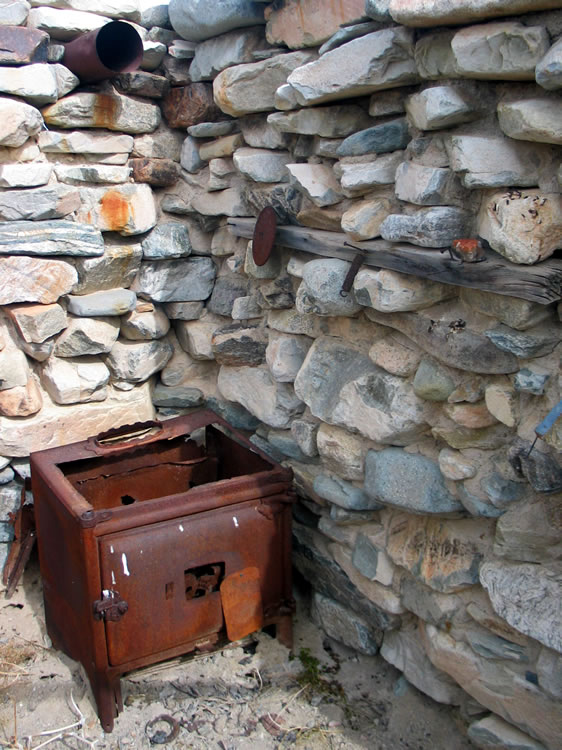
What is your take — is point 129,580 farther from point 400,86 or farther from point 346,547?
point 400,86

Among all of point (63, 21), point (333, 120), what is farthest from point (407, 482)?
point (63, 21)

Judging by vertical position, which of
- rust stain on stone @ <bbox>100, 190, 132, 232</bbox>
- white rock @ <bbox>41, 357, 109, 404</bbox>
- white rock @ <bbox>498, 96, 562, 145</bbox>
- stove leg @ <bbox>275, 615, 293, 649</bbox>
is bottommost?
stove leg @ <bbox>275, 615, 293, 649</bbox>

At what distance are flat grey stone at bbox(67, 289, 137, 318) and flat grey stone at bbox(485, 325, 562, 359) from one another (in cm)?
149

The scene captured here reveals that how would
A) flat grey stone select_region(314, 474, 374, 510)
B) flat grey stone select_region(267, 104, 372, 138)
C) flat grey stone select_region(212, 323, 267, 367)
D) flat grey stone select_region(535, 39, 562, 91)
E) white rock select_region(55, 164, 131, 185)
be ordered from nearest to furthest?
1. flat grey stone select_region(535, 39, 562, 91)
2. flat grey stone select_region(267, 104, 372, 138)
3. flat grey stone select_region(314, 474, 374, 510)
4. white rock select_region(55, 164, 131, 185)
5. flat grey stone select_region(212, 323, 267, 367)

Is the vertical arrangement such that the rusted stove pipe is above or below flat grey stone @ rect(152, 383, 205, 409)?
above

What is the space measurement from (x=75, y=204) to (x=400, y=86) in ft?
3.99

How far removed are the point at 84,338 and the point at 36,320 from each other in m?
0.20

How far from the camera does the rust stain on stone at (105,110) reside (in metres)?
2.60

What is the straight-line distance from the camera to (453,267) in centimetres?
173

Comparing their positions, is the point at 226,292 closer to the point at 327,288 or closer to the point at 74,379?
the point at 74,379

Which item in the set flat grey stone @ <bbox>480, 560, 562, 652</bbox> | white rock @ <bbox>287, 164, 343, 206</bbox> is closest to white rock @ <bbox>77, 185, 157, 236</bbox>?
white rock @ <bbox>287, 164, 343, 206</bbox>

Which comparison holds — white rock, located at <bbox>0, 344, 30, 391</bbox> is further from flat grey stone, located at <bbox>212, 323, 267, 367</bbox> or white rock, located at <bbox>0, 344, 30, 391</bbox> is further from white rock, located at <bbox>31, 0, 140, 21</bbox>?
white rock, located at <bbox>31, 0, 140, 21</bbox>

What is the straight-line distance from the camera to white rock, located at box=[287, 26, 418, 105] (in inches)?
72.1

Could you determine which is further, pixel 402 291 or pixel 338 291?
pixel 338 291
